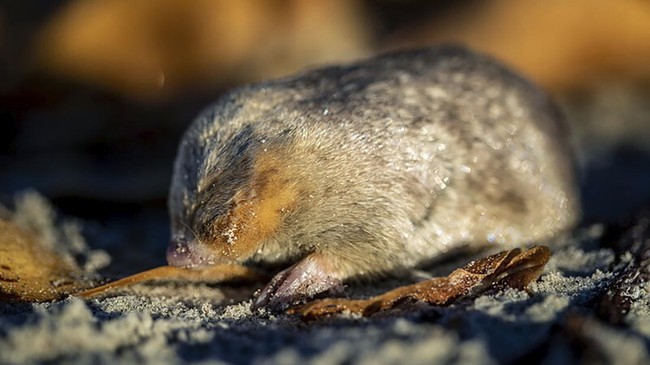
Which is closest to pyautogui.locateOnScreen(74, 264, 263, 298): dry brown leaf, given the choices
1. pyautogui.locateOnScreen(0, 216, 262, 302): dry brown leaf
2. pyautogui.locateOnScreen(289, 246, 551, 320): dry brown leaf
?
pyautogui.locateOnScreen(0, 216, 262, 302): dry brown leaf

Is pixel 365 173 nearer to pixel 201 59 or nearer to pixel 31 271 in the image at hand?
pixel 31 271

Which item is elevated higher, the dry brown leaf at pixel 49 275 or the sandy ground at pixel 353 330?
the sandy ground at pixel 353 330

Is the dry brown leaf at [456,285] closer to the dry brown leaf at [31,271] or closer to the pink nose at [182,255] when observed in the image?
the pink nose at [182,255]

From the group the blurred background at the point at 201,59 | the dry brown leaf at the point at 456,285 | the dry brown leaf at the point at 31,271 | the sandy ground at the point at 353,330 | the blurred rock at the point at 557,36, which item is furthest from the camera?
the blurred rock at the point at 557,36

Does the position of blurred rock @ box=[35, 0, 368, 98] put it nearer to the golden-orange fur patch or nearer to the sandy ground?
the golden-orange fur patch

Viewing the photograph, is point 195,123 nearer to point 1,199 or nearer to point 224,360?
point 1,199

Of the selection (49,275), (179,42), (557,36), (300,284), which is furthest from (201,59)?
(300,284)

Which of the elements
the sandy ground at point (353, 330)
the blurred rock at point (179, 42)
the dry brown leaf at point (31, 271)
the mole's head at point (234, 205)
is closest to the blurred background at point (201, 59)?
the blurred rock at point (179, 42)
